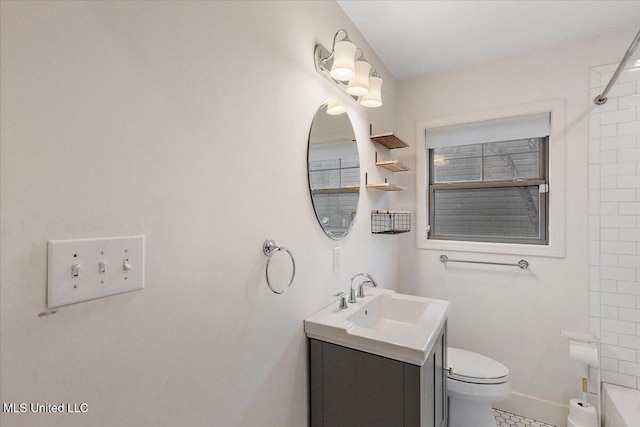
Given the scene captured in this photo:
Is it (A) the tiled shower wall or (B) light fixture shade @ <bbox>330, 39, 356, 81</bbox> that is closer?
(B) light fixture shade @ <bbox>330, 39, 356, 81</bbox>

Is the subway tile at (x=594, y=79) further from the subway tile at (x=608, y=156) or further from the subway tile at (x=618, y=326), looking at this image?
the subway tile at (x=618, y=326)

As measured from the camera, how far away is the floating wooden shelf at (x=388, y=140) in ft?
6.59

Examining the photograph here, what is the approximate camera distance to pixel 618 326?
187 cm

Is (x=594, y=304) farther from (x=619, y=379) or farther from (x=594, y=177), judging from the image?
(x=594, y=177)

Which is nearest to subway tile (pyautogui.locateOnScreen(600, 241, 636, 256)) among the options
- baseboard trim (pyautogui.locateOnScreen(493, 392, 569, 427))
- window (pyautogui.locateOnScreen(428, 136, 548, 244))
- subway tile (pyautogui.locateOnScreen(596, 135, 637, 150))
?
window (pyautogui.locateOnScreen(428, 136, 548, 244))

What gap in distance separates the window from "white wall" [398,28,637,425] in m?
0.17

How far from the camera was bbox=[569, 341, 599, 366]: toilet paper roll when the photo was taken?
1.79 metres

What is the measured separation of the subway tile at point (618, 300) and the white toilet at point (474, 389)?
78 centimetres

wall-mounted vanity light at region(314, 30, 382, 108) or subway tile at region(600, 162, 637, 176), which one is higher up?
wall-mounted vanity light at region(314, 30, 382, 108)

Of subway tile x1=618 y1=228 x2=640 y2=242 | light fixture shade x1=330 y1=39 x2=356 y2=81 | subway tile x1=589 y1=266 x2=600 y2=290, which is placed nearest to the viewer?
light fixture shade x1=330 y1=39 x2=356 y2=81

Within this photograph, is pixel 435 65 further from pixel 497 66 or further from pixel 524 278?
pixel 524 278

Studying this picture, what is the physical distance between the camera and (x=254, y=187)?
108cm

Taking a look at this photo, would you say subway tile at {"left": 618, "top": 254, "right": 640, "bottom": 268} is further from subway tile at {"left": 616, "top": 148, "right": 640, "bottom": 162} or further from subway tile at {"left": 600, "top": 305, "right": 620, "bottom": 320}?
subway tile at {"left": 616, "top": 148, "right": 640, "bottom": 162}

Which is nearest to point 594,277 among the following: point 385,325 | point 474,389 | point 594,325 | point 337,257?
point 594,325
